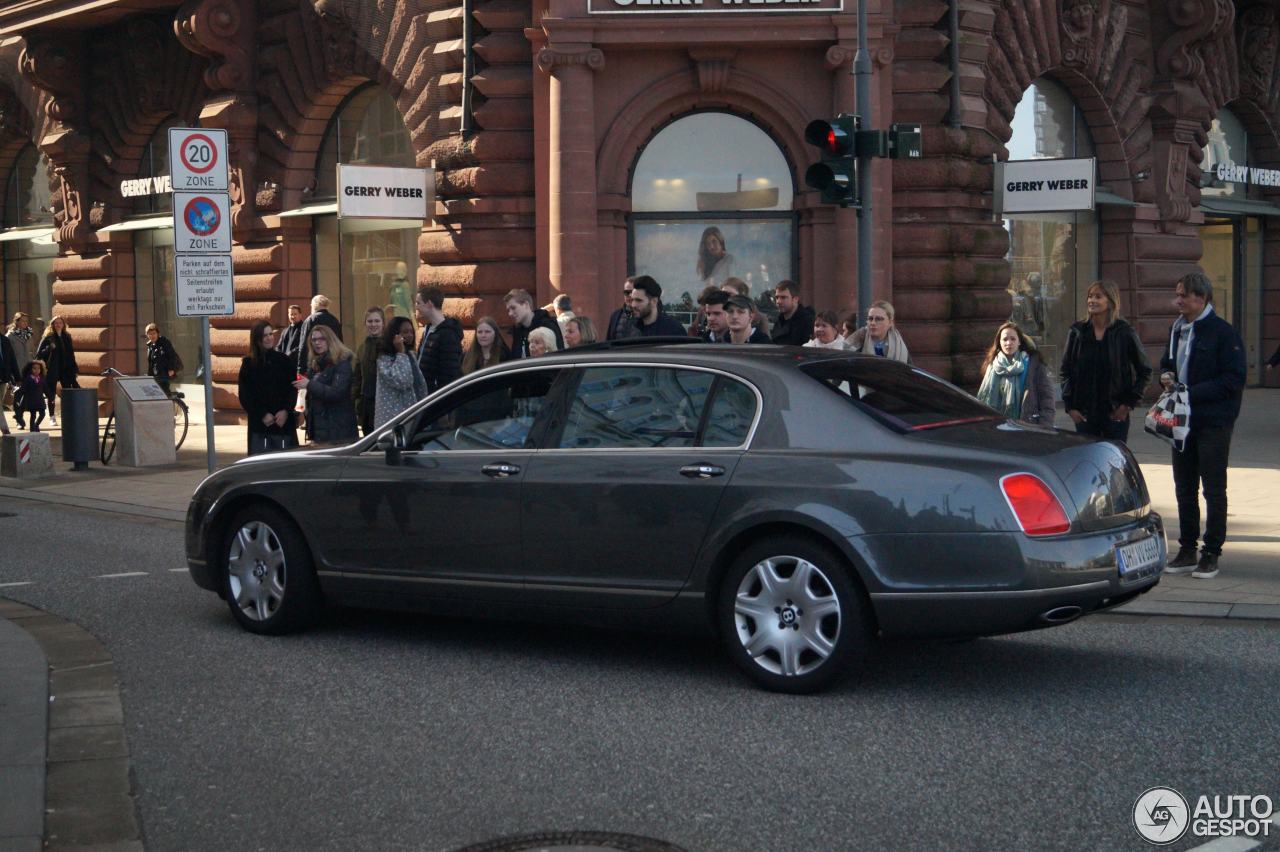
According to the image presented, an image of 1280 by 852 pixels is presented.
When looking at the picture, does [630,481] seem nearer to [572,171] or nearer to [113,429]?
[572,171]

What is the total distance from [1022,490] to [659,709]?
5.47ft

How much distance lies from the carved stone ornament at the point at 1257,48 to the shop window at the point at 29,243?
68.8ft

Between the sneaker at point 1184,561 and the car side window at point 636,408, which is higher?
the car side window at point 636,408

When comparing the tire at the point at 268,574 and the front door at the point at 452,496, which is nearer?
the front door at the point at 452,496

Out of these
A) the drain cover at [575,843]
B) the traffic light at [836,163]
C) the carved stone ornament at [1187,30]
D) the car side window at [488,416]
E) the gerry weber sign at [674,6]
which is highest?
the carved stone ornament at [1187,30]

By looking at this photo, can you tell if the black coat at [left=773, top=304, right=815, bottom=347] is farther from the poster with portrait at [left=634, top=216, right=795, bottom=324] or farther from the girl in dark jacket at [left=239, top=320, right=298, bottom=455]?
the poster with portrait at [left=634, top=216, right=795, bottom=324]

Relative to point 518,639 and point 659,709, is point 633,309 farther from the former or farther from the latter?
point 659,709

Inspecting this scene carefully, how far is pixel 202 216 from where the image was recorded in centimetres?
1348

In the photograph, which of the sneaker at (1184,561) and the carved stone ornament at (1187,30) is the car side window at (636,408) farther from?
the carved stone ornament at (1187,30)

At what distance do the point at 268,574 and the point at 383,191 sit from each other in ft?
40.0

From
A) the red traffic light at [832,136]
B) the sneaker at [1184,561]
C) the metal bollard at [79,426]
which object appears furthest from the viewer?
the metal bollard at [79,426]

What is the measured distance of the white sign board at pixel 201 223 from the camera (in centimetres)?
1334

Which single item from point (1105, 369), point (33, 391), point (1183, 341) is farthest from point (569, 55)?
point (1183, 341)

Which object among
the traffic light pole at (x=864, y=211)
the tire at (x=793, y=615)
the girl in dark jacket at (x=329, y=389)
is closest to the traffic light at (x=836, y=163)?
the traffic light pole at (x=864, y=211)
